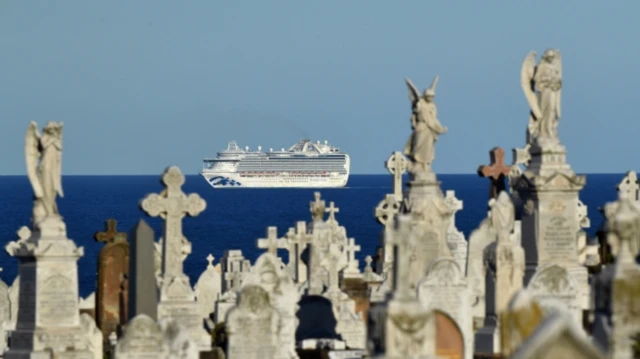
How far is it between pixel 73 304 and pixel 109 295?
452 cm

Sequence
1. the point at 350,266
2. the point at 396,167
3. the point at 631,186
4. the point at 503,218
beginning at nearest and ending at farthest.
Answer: the point at 503,218, the point at 350,266, the point at 631,186, the point at 396,167

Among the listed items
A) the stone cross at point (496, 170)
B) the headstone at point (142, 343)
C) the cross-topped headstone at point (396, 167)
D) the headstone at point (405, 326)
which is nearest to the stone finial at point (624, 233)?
the headstone at point (405, 326)

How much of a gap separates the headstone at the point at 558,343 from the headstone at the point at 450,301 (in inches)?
365

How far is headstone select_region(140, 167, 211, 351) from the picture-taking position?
73.7ft

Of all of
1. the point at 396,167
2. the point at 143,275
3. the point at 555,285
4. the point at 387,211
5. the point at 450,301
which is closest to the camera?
the point at 555,285

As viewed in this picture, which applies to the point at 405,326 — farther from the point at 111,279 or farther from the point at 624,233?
the point at 111,279

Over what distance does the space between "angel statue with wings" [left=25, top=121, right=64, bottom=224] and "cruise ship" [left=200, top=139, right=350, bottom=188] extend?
171 meters

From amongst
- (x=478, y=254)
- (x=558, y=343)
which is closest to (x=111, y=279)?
(x=478, y=254)

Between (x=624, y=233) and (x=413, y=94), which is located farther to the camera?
(x=413, y=94)

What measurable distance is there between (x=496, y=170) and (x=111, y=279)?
7301 mm

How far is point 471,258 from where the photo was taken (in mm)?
25281

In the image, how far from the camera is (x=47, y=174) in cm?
2230

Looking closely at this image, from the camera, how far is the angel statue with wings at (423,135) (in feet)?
77.7

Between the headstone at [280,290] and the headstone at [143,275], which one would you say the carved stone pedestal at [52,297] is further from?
the headstone at [280,290]
